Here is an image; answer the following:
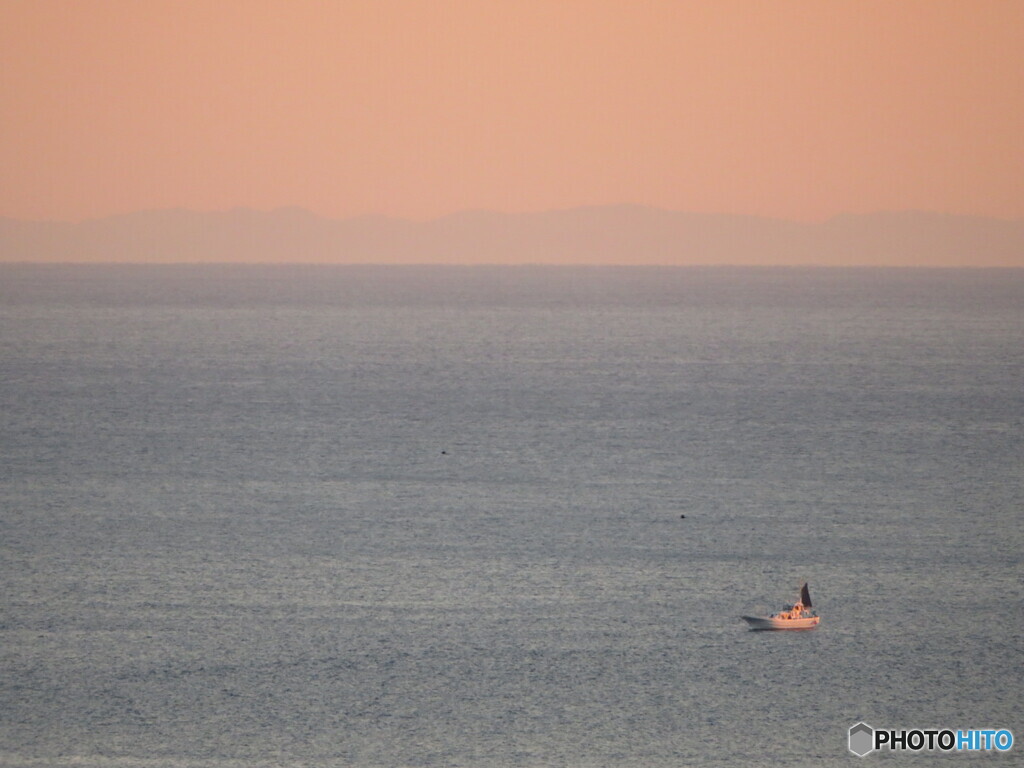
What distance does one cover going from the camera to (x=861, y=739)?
10148 mm

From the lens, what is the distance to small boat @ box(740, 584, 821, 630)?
41.0 feet

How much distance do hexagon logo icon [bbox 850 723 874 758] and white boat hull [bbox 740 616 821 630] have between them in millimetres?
2173

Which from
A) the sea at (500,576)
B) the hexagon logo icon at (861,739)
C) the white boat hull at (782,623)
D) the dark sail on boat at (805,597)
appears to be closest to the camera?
the hexagon logo icon at (861,739)

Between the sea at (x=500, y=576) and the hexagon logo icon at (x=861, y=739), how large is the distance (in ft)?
0.40

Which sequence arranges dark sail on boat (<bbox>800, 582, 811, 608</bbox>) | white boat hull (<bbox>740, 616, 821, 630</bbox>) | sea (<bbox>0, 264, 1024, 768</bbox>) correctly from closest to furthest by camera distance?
sea (<bbox>0, 264, 1024, 768</bbox>), white boat hull (<bbox>740, 616, 821, 630</bbox>), dark sail on boat (<bbox>800, 582, 811, 608</bbox>)

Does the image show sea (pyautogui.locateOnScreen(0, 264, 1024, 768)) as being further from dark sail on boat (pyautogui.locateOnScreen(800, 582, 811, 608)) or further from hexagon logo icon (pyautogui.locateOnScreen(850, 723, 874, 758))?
dark sail on boat (pyautogui.locateOnScreen(800, 582, 811, 608))

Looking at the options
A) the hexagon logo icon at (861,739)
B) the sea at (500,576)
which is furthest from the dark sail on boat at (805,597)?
the hexagon logo icon at (861,739)

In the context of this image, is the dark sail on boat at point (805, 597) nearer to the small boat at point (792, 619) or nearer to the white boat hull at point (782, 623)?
the small boat at point (792, 619)

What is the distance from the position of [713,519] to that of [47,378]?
27.9 meters

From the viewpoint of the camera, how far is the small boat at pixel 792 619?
1250 centimetres

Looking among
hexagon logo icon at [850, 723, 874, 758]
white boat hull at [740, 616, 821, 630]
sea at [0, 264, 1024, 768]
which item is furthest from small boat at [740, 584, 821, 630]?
hexagon logo icon at [850, 723, 874, 758]

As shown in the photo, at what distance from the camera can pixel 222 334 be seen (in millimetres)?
65250

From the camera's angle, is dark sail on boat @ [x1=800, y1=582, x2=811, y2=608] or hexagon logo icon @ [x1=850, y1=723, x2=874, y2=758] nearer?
hexagon logo icon @ [x1=850, y1=723, x2=874, y2=758]

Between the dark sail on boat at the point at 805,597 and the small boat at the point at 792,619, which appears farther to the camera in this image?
the dark sail on boat at the point at 805,597
